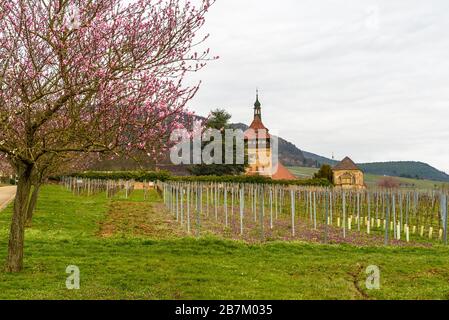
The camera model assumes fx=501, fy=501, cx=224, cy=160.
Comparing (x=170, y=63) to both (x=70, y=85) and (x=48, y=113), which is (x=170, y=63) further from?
(x=48, y=113)

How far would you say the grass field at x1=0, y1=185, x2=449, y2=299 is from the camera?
35.7 feet

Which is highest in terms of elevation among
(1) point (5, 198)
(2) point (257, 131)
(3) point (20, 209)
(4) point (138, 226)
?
(2) point (257, 131)

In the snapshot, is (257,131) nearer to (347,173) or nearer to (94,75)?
(347,173)

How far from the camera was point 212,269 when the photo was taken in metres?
13.7

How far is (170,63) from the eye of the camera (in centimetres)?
1105

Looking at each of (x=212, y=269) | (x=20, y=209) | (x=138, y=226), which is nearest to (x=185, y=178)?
(x=138, y=226)

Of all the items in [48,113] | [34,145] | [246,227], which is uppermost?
[48,113]

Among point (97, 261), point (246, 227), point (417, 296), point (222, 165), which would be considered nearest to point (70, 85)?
point (97, 261)

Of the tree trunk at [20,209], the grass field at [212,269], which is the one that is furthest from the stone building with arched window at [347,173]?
the tree trunk at [20,209]

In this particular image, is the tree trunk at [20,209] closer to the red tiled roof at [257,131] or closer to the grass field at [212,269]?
the grass field at [212,269]

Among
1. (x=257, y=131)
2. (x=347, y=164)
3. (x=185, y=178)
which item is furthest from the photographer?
(x=347, y=164)

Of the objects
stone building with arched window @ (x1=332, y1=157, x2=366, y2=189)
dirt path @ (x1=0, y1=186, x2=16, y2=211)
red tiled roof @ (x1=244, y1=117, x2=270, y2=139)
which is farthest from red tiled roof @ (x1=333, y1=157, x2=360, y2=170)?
dirt path @ (x1=0, y1=186, x2=16, y2=211)
